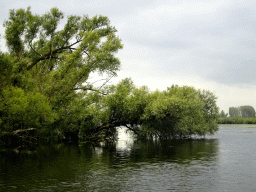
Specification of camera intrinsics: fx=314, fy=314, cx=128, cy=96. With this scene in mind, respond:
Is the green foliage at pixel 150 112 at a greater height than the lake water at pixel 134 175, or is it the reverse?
the green foliage at pixel 150 112

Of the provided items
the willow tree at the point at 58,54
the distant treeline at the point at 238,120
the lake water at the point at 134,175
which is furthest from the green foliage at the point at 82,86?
the distant treeline at the point at 238,120

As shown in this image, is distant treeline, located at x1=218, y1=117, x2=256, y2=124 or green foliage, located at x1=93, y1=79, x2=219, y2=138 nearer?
green foliage, located at x1=93, y1=79, x2=219, y2=138

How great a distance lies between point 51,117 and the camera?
49.3 meters

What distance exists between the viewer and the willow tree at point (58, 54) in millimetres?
52938

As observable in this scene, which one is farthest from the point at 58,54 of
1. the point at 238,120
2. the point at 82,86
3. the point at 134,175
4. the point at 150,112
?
the point at 238,120

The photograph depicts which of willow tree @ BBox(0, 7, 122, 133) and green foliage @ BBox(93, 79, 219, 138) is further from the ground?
willow tree @ BBox(0, 7, 122, 133)

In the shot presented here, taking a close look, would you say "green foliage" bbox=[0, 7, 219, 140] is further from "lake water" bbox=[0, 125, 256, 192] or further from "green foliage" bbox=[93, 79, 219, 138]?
"lake water" bbox=[0, 125, 256, 192]

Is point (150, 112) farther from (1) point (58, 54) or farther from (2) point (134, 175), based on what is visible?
(2) point (134, 175)

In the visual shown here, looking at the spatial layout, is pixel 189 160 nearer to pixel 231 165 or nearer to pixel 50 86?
pixel 231 165

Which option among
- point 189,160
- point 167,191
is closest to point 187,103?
point 189,160

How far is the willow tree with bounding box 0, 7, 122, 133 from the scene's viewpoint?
52.9m

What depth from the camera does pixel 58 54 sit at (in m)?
61.4

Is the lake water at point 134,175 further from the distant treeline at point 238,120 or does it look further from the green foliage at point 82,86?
the distant treeline at point 238,120

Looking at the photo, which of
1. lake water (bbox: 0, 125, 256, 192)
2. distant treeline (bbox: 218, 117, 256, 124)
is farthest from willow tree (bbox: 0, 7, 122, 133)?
distant treeline (bbox: 218, 117, 256, 124)
